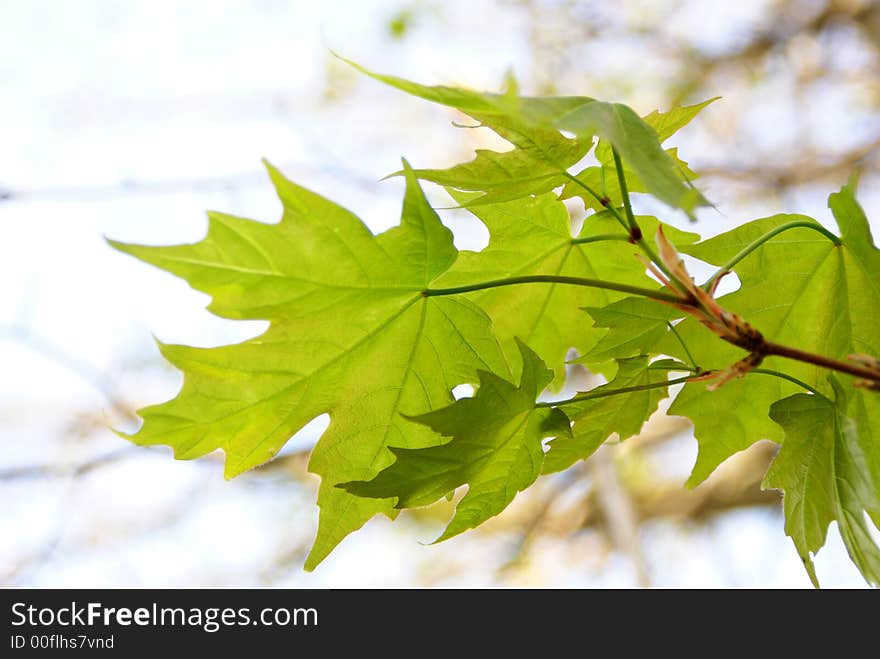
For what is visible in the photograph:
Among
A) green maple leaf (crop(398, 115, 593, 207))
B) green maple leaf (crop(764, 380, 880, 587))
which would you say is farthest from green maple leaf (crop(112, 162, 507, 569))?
green maple leaf (crop(764, 380, 880, 587))

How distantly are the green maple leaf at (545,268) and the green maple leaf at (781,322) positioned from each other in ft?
0.14

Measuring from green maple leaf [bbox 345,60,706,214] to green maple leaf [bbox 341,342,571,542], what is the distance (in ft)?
0.32

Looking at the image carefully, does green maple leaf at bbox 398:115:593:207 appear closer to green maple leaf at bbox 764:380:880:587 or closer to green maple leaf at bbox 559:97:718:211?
green maple leaf at bbox 559:97:718:211

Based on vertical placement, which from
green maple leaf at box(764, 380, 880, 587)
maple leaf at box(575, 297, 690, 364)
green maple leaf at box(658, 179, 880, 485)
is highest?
green maple leaf at box(658, 179, 880, 485)

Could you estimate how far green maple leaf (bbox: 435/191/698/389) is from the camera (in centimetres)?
45

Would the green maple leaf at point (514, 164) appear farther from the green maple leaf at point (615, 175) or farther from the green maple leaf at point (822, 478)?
the green maple leaf at point (822, 478)

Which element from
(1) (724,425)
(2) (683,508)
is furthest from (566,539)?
(1) (724,425)

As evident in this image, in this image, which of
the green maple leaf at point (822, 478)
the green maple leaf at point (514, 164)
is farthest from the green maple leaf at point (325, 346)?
the green maple leaf at point (822, 478)

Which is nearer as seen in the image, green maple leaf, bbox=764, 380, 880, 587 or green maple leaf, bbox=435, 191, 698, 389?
green maple leaf, bbox=764, 380, 880, 587

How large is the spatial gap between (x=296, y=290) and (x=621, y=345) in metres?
0.15

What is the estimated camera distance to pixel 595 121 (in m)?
0.30

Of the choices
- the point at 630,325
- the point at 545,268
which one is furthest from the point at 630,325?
the point at 545,268

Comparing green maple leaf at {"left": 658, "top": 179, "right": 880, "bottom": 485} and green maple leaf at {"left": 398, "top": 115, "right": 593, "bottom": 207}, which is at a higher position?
green maple leaf at {"left": 398, "top": 115, "right": 593, "bottom": 207}

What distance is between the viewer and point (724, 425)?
1.50 ft
